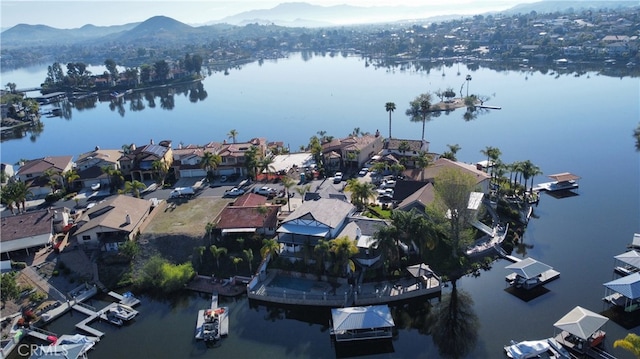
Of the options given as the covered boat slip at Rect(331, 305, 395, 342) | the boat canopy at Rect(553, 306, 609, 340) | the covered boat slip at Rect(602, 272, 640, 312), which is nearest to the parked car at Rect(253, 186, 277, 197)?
the covered boat slip at Rect(331, 305, 395, 342)

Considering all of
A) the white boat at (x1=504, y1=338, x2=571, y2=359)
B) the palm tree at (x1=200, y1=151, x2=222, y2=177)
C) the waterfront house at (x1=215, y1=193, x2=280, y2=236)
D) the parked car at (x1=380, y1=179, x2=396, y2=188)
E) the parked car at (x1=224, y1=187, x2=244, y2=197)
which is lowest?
the white boat at (x1=504, y1=338, x2=571, y2=359)

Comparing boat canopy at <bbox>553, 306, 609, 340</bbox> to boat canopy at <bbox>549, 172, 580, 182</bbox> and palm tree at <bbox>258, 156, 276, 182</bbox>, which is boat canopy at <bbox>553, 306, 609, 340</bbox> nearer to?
boat canopy at <bbox>549, 172, 580, 182</bbox>

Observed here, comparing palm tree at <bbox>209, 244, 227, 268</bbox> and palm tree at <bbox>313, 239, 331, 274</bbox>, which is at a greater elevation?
palm tree at <bbox>313, 239, 331, 274</bbox>

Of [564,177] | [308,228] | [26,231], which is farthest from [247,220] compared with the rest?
[564,177]

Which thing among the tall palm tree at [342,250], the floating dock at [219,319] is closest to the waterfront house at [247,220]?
the floating dock at [219,319]

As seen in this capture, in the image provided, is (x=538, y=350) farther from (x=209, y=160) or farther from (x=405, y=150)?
(x=209, y=160)

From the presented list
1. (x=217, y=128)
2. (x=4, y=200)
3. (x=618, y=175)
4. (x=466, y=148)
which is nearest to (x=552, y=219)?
(x=618, y=175)

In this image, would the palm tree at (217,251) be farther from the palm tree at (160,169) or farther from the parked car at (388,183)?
the palm tree at (160,169)
